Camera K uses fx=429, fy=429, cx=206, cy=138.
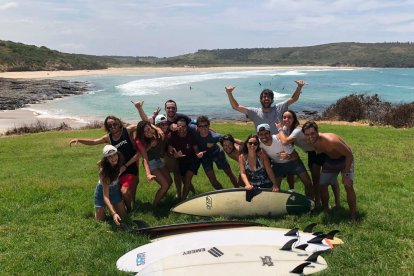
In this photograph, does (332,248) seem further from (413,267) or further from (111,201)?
(111,201)

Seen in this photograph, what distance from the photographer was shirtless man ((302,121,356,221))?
6742 millimetres

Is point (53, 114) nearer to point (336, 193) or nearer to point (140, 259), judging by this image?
point (336, 193)

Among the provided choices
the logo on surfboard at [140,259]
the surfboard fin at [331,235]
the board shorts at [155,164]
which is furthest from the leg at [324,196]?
the logo on surfboard at [140,259]

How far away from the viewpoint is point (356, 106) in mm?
27531

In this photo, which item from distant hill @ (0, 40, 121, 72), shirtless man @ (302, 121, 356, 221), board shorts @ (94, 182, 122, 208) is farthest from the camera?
distant hill @ (0, 40, 121, 72)

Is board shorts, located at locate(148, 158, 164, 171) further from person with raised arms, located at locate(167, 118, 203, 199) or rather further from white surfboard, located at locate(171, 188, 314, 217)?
white surfboard, located at locate(171, 188, 314, 217)

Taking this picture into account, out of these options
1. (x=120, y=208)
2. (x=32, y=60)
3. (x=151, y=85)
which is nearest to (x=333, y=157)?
(x=120, y=208)

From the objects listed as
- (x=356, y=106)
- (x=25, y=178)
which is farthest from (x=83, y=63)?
(x=25, y=178)

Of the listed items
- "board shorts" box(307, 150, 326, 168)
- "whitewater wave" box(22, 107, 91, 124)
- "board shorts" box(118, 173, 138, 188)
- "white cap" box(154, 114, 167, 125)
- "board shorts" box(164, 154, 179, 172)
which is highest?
"white cap" box(154, 114, 167, 125)

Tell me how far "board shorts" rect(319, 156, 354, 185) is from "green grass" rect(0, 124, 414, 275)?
0.65 metres

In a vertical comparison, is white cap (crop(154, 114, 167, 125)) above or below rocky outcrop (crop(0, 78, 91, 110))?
above

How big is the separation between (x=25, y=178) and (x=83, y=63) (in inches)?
4818

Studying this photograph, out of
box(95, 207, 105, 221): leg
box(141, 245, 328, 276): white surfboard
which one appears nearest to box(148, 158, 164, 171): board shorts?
box(95, 207, 105, 221): leg

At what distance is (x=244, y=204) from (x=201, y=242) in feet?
5.64
